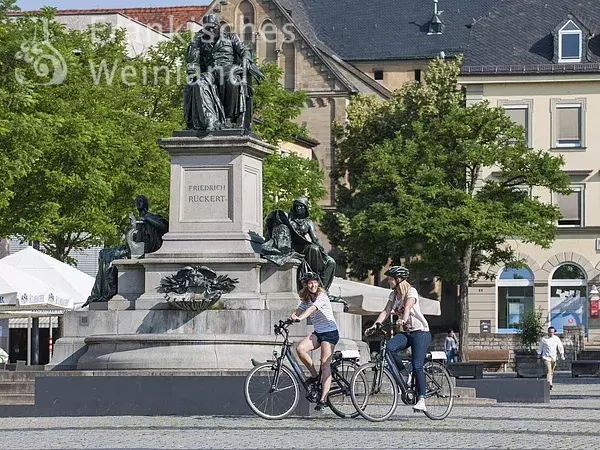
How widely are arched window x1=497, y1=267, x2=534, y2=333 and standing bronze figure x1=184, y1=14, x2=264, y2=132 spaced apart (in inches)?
1674

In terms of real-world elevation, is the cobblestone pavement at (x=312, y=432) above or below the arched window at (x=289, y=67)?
below

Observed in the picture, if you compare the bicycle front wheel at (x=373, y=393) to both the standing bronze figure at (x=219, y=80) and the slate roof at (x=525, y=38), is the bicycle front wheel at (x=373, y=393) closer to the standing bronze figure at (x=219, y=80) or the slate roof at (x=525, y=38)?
the standing bronze figure at (x=219, y=80)

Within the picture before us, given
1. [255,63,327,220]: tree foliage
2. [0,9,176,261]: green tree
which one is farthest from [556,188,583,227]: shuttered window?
[0,9,176,261]: green tree

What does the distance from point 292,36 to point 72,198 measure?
2128 inches

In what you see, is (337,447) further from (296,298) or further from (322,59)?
(322,59)

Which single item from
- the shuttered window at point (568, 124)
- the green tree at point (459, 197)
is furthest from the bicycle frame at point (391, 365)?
the shuttered window at point (568, 124)

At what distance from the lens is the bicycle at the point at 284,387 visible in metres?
19.1

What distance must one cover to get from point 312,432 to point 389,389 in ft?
6.82

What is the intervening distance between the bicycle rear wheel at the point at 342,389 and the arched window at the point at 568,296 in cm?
4773

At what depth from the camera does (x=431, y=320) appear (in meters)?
83.4

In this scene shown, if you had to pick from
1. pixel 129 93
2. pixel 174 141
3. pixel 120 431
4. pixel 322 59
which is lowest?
pixel 120 431

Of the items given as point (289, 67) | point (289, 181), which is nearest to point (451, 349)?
point (289, 181)

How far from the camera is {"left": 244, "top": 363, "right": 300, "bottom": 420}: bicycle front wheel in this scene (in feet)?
62.6

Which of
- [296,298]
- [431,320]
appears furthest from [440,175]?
[296,298]
